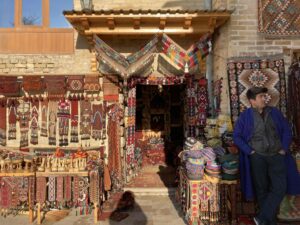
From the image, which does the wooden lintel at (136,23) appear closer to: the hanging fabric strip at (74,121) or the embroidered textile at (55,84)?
the embroidered textile at (55,84)

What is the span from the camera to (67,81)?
6590 millimetres

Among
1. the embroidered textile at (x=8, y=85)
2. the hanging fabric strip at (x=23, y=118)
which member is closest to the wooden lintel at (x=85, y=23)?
the embroidered textile at (x=8, y=85)

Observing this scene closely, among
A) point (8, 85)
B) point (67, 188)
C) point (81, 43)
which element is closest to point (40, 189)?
point (67, 188)

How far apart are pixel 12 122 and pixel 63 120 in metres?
1.15

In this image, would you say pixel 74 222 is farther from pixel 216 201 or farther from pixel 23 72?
pixel 23 72

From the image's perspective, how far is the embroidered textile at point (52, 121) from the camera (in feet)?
22.2

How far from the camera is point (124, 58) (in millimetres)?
6105

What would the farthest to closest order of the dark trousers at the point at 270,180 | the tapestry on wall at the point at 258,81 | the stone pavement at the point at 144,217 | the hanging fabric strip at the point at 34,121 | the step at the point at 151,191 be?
the hanging fabric strip at the point at 34,121 → the step at the point at 151,191 → the tapestry on wall at the point at 258,81 → the stone pavement at the point at 144,217 → the dark trousers at the point at 270,180

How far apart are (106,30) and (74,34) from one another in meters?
1.08

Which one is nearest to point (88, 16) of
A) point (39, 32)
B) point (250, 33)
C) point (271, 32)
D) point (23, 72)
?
point (39, 32)

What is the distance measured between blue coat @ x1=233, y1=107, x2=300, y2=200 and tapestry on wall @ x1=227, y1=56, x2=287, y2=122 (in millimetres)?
1585


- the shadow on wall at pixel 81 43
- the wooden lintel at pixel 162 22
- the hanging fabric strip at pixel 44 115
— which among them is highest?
the wooden lintel at pixel 162 22

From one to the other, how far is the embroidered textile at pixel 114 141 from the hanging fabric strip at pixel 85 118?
484 millimetres

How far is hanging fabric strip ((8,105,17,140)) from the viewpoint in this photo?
6.76 meters
